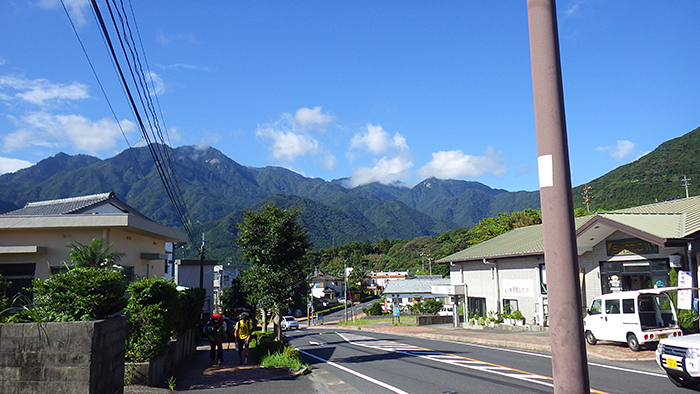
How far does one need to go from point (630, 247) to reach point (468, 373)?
1259 cm

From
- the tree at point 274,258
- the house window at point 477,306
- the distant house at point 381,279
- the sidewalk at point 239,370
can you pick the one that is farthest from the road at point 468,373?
the distant house at point 381,279

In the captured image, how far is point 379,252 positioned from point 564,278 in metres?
164

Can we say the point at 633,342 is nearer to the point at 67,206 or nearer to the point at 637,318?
the point at 637,318

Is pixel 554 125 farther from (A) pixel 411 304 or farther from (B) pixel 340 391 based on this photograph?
(A) pixel 411 304

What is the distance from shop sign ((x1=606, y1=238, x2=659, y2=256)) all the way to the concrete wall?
21323 mm

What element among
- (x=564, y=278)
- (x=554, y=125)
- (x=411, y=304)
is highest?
(x=554, y=125)

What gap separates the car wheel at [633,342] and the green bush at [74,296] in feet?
52.9

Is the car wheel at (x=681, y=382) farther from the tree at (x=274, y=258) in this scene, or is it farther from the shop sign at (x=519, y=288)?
the shop sign at (x=519, y=288)

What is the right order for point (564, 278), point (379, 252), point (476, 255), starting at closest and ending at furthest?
point (564, 278) → point (476, 255) → point (379, 252)

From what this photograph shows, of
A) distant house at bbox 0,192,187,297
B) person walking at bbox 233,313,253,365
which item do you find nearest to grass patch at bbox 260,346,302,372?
person walking at bbox 233,313,253,365

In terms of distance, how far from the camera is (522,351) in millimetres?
18594

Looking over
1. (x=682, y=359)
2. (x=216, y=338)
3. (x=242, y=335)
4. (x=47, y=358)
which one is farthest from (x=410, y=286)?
(x=47, y=358)

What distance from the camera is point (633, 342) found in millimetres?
15859

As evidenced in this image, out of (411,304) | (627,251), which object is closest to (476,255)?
(627,251)
